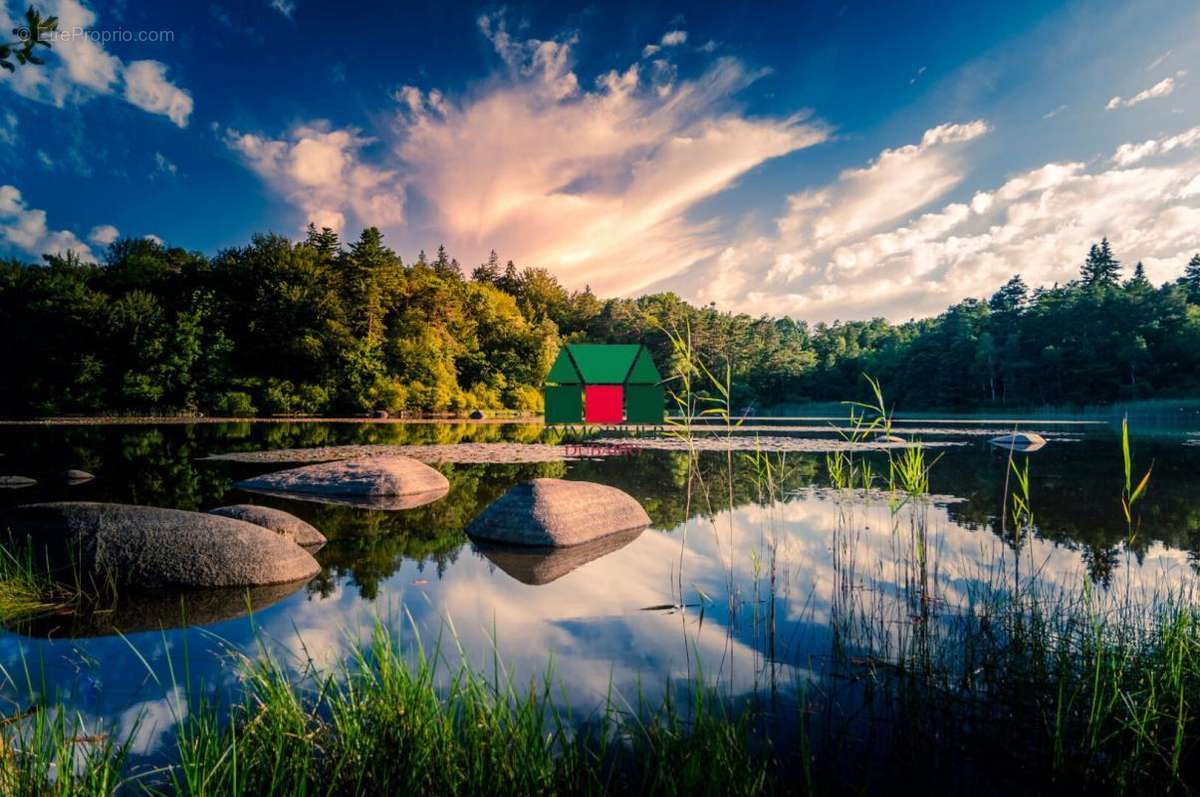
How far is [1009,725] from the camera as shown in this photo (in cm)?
290

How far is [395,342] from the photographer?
41.6 m

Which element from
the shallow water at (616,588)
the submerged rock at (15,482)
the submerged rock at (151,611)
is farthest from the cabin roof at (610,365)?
the submerged rock at (151,611)

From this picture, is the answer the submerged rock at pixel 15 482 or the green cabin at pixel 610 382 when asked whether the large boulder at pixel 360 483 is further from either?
the green cabin at pixel 610 382

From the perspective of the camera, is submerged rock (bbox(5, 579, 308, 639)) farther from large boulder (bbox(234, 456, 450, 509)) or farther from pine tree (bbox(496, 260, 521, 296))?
pine tree (bbox(496, 260, 521, 296))

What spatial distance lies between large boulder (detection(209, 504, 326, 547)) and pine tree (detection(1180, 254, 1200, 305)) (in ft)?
236

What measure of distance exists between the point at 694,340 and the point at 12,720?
5127 centimetres

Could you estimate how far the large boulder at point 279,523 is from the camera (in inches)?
247

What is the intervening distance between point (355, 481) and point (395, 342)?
34010mm

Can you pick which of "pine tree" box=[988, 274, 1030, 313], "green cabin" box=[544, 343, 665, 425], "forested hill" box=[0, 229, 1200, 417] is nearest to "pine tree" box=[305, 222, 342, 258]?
"forested hill" box=[0, 229, 1200, 417]

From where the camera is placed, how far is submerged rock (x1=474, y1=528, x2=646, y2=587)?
18.1ft

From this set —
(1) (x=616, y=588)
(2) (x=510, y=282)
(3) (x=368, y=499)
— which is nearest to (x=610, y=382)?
(3) (x=368, y=499)

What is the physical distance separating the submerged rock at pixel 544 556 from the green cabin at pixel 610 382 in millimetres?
12000

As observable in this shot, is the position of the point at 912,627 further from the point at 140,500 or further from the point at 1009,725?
the point at 140,500

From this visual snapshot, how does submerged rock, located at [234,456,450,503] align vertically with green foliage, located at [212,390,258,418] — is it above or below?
below
